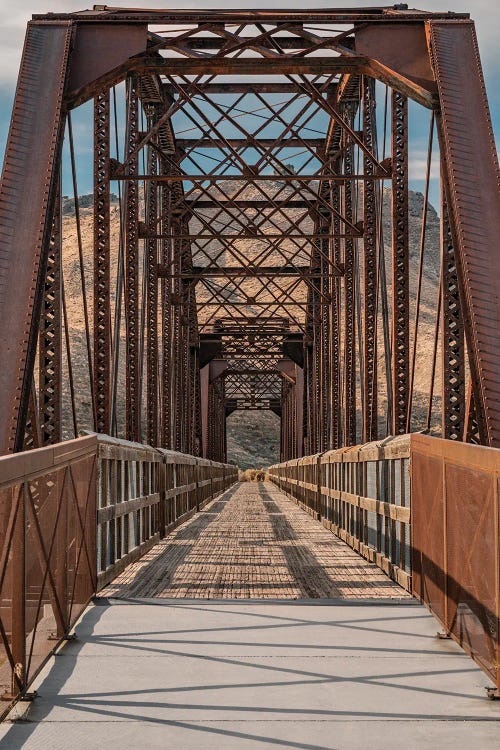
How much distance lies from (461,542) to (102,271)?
32.3 ft

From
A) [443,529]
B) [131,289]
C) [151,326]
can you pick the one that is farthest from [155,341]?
[443,529]

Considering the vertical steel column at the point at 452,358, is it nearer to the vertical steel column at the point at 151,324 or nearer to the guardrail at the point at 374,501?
the guardrail at the point at 374,501

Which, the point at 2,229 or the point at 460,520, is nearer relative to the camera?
the point at 460,520

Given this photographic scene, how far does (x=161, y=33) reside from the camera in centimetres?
1234

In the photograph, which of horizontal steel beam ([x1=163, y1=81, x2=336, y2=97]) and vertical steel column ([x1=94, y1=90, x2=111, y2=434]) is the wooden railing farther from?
horizontal steel beam ([x1=163, y1=81, x2=336, y2=97])

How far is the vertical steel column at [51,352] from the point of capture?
10.5m

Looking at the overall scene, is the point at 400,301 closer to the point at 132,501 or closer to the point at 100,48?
the point at 100,48

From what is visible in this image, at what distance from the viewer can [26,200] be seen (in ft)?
29.4

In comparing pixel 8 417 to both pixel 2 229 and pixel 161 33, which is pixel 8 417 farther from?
pixel 161 33

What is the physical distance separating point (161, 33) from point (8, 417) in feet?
20.9

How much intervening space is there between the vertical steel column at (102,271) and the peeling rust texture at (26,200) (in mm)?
4206

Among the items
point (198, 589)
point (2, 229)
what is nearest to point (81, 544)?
point (198, 589)

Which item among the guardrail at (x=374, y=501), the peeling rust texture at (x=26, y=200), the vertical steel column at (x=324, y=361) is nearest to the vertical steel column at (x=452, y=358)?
the guardrail at (x=374, y=501)

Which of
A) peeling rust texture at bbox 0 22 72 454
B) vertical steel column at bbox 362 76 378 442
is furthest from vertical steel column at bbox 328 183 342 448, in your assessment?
peeling rust texture at bbox 0 22 72 454
